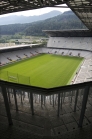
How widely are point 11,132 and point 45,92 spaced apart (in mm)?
6407

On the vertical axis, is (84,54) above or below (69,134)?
below

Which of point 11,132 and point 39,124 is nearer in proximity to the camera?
point 11,132

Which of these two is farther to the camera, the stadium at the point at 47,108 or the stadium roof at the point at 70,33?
the stadium roof at the point at 70,33

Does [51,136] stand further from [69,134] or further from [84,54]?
[84,54]

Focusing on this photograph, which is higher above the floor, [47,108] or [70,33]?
[47,108]

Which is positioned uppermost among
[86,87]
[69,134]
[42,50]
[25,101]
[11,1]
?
[11,1]

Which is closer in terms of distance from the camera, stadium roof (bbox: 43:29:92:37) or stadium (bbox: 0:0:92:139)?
stadium (bbox: 0:0:92:139)

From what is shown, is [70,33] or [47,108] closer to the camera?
[47,108]

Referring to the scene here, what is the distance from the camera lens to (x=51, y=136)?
15.8m

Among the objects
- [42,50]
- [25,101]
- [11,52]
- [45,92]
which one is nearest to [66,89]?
[45,92]

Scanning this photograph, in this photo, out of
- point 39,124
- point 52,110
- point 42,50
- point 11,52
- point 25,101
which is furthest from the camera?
point 42,50

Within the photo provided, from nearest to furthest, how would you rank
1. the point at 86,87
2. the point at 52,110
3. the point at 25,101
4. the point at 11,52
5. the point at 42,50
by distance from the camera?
the point at 86,87 → the point at 52,110 → the point at 25,101 → the point at 11,52 → the point at 42,50

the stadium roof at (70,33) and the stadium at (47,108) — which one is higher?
the stadium at (47,108)

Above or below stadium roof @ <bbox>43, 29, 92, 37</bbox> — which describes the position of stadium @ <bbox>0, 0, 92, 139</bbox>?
above
